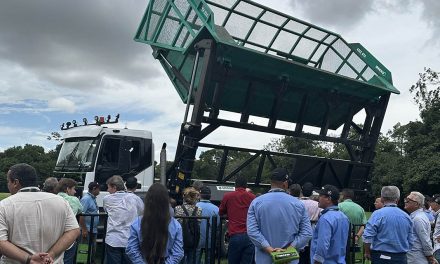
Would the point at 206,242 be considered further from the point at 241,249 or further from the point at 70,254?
the point at 70,254

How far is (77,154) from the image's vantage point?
9.12 metres

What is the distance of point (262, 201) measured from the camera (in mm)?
4215

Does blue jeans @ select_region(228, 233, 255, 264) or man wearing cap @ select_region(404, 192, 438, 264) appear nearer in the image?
man wearing cap @ select_region(404, 192, 438, 264)

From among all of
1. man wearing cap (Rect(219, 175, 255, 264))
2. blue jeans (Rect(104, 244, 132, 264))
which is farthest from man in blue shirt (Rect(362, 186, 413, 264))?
blue jeans (Rect(104, 244, 132, 264))

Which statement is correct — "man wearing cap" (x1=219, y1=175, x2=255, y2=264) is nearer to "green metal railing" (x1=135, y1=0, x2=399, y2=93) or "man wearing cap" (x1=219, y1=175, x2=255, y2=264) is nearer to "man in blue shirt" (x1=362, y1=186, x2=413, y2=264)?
"man in blue shirt" (x1=362, y1=186, x2=413, y2=264)

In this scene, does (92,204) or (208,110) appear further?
(208,110)

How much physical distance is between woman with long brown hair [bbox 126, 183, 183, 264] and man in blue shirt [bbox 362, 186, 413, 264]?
2504mm

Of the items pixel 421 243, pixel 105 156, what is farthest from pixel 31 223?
pixel 105 156

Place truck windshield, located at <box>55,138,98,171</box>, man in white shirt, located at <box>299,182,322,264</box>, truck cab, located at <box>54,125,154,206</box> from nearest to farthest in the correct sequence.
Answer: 1. man in white shirt, located at <box>299,182,322,264</box>
2. truck cab, located at <box>54,125,154,206</box>
3. truck windshield, located at <box>55,138,98,171</box>

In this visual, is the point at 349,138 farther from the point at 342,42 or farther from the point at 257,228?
the point at 257,228

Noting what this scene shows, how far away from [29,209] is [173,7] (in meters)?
5.54

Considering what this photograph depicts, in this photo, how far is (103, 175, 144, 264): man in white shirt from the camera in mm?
4992

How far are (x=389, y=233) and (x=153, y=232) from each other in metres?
2.73

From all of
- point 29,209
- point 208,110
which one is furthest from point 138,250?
point 208,110
